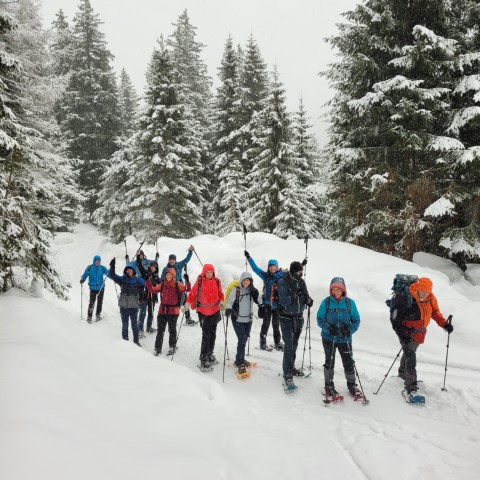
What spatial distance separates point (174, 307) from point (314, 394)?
3.62 metres

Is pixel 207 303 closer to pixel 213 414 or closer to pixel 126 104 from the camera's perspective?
pixel 213 414

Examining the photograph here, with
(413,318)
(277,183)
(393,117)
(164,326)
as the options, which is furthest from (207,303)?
(277,183)

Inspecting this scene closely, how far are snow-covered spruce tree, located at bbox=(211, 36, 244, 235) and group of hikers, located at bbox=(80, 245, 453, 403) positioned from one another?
548 inches

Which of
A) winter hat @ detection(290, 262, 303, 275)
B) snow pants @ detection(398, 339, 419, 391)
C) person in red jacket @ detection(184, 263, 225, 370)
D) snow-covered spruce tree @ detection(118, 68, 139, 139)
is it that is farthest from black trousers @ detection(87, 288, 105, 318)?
snow-covered spruce tree @ detection(118, 68, 139, 139)

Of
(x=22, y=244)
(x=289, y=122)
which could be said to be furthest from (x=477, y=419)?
(x=289, y=122)

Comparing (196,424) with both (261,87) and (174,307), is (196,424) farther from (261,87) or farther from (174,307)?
(261,87)

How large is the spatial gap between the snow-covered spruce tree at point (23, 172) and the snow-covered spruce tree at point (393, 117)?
32.8 ft

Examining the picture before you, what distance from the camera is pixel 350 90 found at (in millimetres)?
13906

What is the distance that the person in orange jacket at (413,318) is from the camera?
246 inches

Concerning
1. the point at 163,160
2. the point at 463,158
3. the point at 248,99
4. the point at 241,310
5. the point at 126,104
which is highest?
the point at 126,104

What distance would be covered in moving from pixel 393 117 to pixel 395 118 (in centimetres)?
22

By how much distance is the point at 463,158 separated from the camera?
1082cm

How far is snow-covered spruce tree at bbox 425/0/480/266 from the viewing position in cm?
1119

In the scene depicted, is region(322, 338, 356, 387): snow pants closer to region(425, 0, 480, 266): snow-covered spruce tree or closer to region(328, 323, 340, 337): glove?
region(328, 323, 340, 337): glove
